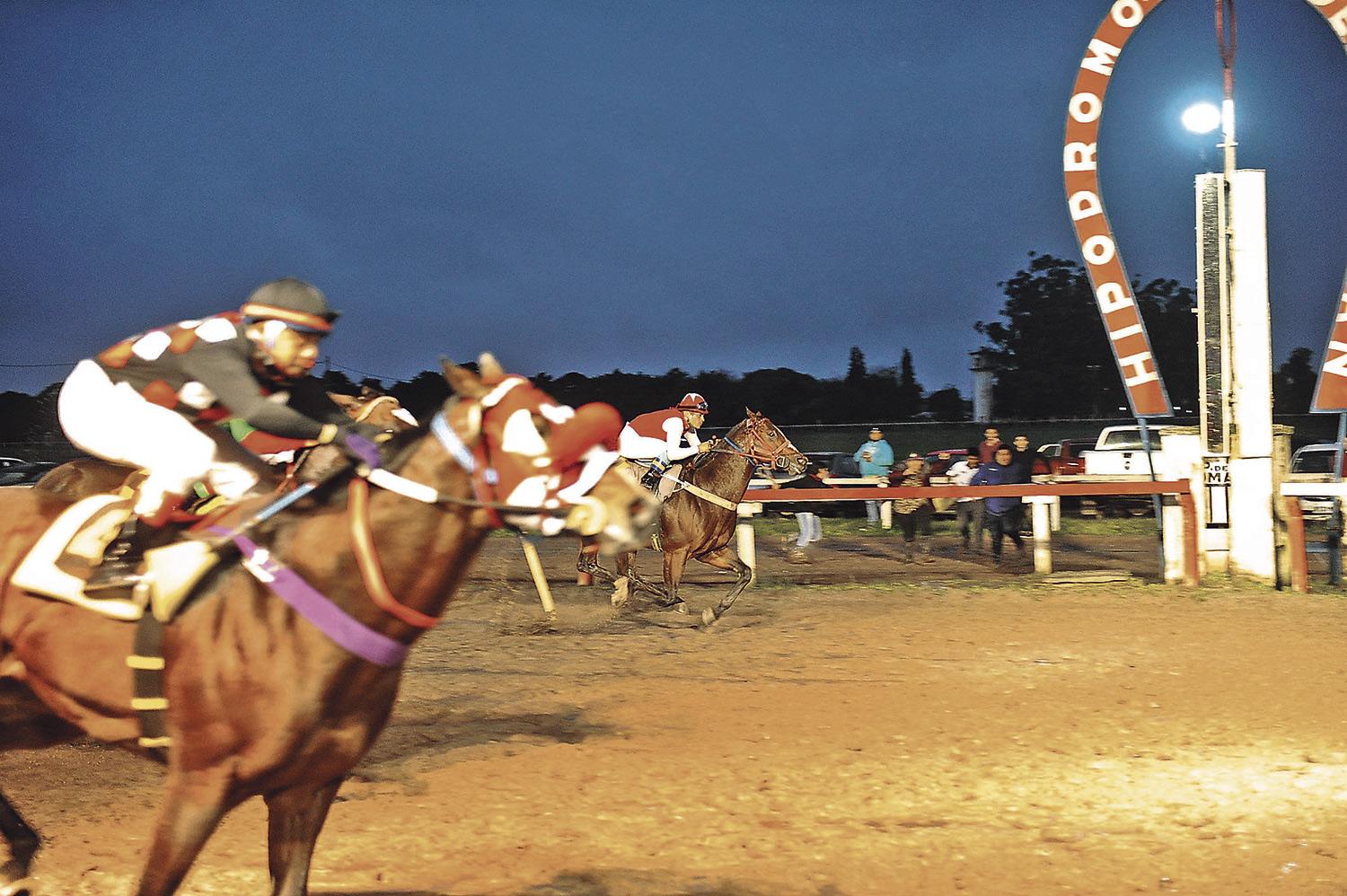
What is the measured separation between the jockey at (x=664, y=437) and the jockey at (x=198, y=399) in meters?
8.30

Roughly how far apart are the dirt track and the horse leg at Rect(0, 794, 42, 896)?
41 centimetres

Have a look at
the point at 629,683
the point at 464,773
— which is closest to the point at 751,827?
the point at 464,773

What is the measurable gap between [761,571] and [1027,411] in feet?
108

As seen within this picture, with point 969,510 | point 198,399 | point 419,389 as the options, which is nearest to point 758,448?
point 969,510

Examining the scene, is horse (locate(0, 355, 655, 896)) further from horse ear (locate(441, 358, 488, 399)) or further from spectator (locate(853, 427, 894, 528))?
spectator (locate(853, 427, 894, 528))

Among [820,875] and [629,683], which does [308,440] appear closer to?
[820,875]

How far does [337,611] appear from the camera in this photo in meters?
3.62

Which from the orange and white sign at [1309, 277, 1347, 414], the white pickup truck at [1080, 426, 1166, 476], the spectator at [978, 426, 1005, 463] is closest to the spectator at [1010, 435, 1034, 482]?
the spectator at [978, 426, 1005, 463]

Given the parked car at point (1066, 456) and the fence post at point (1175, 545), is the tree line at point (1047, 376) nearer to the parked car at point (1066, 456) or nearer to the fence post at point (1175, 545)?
the parked car at point (1066, 456)

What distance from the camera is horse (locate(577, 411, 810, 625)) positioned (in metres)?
12.6

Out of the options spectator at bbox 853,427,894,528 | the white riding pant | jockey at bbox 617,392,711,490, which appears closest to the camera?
the white riding pant

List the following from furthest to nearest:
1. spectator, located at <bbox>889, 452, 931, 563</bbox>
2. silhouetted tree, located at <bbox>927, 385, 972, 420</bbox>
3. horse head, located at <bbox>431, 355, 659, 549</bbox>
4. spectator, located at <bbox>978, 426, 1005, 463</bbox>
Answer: silhouetted tree, located at <bbox>927, 385, 972, 420</bbox> < spectator, located at <bbox>889, 452, 931, 563</bbox> < spectator, located at <bbox>978, 426, 1005, 463</bbox> < horse head, located at <bbox>431, 355, 659, 549</bbox>

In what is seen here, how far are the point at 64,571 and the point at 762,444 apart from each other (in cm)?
961

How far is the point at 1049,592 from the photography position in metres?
14.1
